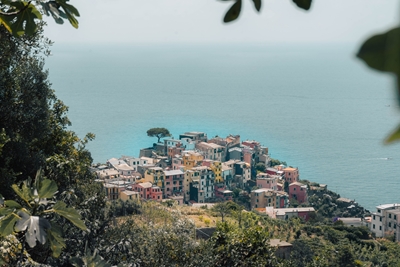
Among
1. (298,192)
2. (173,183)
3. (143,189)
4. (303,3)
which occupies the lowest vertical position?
(303,3)

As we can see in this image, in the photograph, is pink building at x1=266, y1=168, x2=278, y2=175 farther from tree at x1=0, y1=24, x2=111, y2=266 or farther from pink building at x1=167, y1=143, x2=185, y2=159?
tree at x1=0, y1=24, x2=111, y2=266

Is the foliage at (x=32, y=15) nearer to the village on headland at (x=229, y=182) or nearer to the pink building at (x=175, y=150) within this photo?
the village on headland at (x=229, y=182)

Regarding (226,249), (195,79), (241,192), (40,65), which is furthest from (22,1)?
(195,79)

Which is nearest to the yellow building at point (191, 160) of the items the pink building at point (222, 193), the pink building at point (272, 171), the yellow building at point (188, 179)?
the yellow building at point (188, 179)

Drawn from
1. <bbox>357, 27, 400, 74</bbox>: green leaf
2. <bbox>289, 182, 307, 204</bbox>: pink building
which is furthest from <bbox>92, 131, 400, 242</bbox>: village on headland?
<bbox>357, 27, 400, 74</bbox>: green leaf

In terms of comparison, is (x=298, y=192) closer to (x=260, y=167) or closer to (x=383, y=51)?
(x=260, y=167)

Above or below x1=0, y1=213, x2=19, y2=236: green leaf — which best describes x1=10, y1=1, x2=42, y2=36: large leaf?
above

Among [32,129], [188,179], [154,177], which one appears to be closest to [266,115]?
[188,179]
